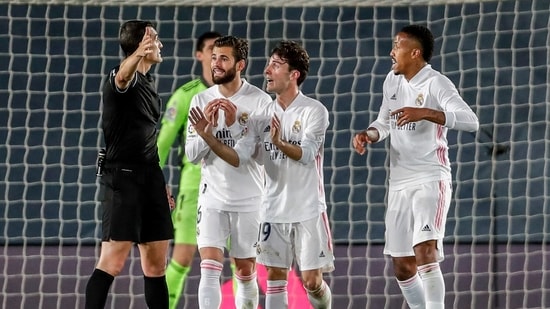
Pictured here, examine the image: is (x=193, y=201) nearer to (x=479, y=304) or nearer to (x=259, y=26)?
(x=479, y=304)

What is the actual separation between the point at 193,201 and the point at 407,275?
141cm

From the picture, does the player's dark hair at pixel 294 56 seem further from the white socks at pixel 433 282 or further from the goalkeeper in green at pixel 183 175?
the white socks at pixel 433 282

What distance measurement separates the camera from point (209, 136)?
4.91 meters

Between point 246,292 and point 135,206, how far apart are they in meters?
0.79

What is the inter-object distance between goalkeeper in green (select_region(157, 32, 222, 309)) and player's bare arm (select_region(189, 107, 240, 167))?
0.94 meters

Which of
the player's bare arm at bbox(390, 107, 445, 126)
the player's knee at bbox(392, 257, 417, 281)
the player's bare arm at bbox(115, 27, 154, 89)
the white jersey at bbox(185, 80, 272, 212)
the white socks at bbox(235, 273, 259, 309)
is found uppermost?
the player's bare arm at bbox(115, 27, 154, 89)

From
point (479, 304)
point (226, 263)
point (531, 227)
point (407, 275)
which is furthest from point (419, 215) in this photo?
point (531, 227)

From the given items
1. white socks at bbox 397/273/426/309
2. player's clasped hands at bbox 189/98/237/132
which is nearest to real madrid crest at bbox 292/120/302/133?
player's clasped hands at bbox 189/98/237/132

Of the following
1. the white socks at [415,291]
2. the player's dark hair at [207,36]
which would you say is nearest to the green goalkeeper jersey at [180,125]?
the player's dark hair at [207,36]

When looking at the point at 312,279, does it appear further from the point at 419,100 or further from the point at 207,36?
the point at 207,36

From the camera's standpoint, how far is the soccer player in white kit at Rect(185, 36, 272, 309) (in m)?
5.06

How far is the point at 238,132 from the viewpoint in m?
5.16

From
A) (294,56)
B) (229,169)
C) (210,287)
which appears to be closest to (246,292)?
(210,287)

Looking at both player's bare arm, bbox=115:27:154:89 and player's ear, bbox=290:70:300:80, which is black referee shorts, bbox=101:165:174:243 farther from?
player's ear, bbox=290:70:300:80
